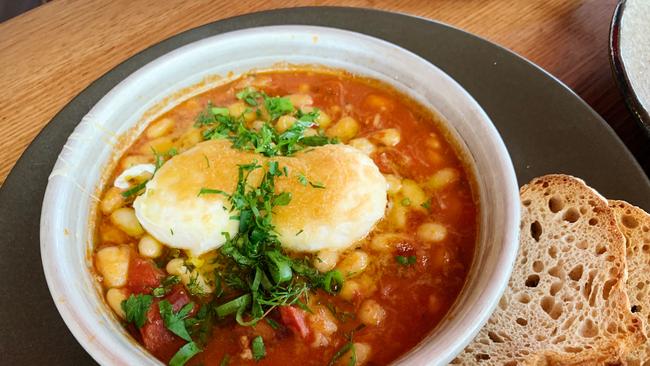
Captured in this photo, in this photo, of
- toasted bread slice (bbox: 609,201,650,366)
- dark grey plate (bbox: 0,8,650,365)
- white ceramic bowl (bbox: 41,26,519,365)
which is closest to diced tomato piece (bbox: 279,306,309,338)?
white ceramic bowl (bbox: 41,26,519,365)

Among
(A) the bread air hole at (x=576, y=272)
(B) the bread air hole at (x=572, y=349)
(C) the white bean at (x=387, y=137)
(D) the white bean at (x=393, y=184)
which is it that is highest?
(C) the white bean at (x=387, y=137)

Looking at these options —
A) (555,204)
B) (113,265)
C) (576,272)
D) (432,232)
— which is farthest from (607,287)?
(113,265)

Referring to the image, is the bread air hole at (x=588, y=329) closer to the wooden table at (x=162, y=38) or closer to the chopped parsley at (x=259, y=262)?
the chopped parsley at (x=259, y=262)

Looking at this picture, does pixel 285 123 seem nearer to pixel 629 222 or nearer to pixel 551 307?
pixel 551 307

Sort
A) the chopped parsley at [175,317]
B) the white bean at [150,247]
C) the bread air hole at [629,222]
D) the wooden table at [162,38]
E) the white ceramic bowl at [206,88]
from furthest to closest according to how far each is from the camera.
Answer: the wooden table at [162,38], the bread air hole at [629,222], the white bean at [150,247], the chopped parsley at [175,317], the white ceramic bowl at [206,88]

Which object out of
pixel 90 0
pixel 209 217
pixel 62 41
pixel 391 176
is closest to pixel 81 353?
pixel 209 217

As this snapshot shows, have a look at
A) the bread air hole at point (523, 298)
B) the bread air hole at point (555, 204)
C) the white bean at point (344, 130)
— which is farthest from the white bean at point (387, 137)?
the bread air hole at point (523, 298)
